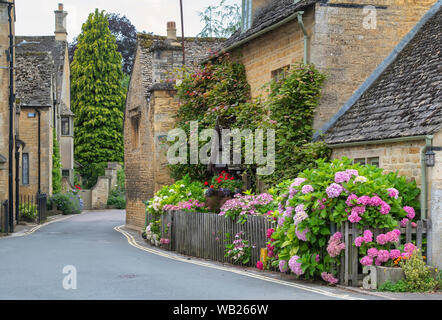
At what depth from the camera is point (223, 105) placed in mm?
20828

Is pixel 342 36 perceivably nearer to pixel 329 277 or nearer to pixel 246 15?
pixel 246 15

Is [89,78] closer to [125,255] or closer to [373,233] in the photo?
[125,255]

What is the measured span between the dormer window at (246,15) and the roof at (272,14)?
0.76 feet

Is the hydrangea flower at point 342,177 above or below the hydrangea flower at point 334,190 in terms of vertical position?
above

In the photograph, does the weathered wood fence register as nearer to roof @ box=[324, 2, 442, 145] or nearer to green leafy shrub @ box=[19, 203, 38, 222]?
roof @ box=[324, 2, 442, 145]

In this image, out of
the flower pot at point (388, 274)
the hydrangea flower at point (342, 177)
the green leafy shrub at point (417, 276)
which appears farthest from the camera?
the hydrangea flower at point (342, 177)

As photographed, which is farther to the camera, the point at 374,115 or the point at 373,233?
the point at 374,115

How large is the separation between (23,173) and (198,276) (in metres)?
30.1

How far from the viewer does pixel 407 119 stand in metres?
13.0

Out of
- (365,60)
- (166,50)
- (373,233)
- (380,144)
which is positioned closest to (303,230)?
(373,233)

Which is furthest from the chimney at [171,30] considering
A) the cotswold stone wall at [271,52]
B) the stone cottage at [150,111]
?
the cotswold stone wall at [271,52]

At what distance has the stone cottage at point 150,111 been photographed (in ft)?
87.0

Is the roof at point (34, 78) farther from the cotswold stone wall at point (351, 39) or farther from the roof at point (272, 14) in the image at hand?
the cotswold stone wall at point (351, 39)

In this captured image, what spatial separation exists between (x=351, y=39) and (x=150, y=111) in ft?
38.9
